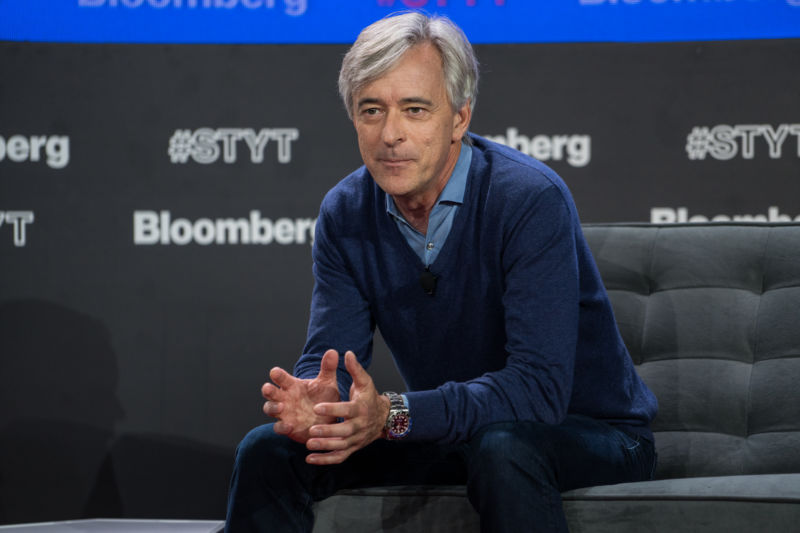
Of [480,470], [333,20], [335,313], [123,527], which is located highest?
[333,20]

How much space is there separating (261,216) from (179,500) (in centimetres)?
96

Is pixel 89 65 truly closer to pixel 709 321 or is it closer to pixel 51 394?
pixel 51 394

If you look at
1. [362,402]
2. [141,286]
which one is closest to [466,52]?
[362,402]

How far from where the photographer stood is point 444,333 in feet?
4.95

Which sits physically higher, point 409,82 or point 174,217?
point 409,82

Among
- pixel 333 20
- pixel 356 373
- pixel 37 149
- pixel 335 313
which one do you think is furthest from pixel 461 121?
pixel 37 149

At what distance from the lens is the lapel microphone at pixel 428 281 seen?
1.48m

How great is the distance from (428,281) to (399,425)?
12.0 inches

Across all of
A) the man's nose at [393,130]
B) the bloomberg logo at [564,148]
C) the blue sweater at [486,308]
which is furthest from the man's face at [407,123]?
the bloomberg logo at [564,148]

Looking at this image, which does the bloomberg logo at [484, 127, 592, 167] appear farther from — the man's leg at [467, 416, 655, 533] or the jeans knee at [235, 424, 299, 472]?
the jeans knee at [235, 424, 299, 472]

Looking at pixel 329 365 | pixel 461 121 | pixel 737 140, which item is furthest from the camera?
pixel 737 140

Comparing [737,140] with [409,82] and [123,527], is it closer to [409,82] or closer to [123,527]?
[409,82]

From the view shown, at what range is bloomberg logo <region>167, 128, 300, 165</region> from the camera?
8.59 feet

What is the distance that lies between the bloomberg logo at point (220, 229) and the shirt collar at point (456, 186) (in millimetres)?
1102
